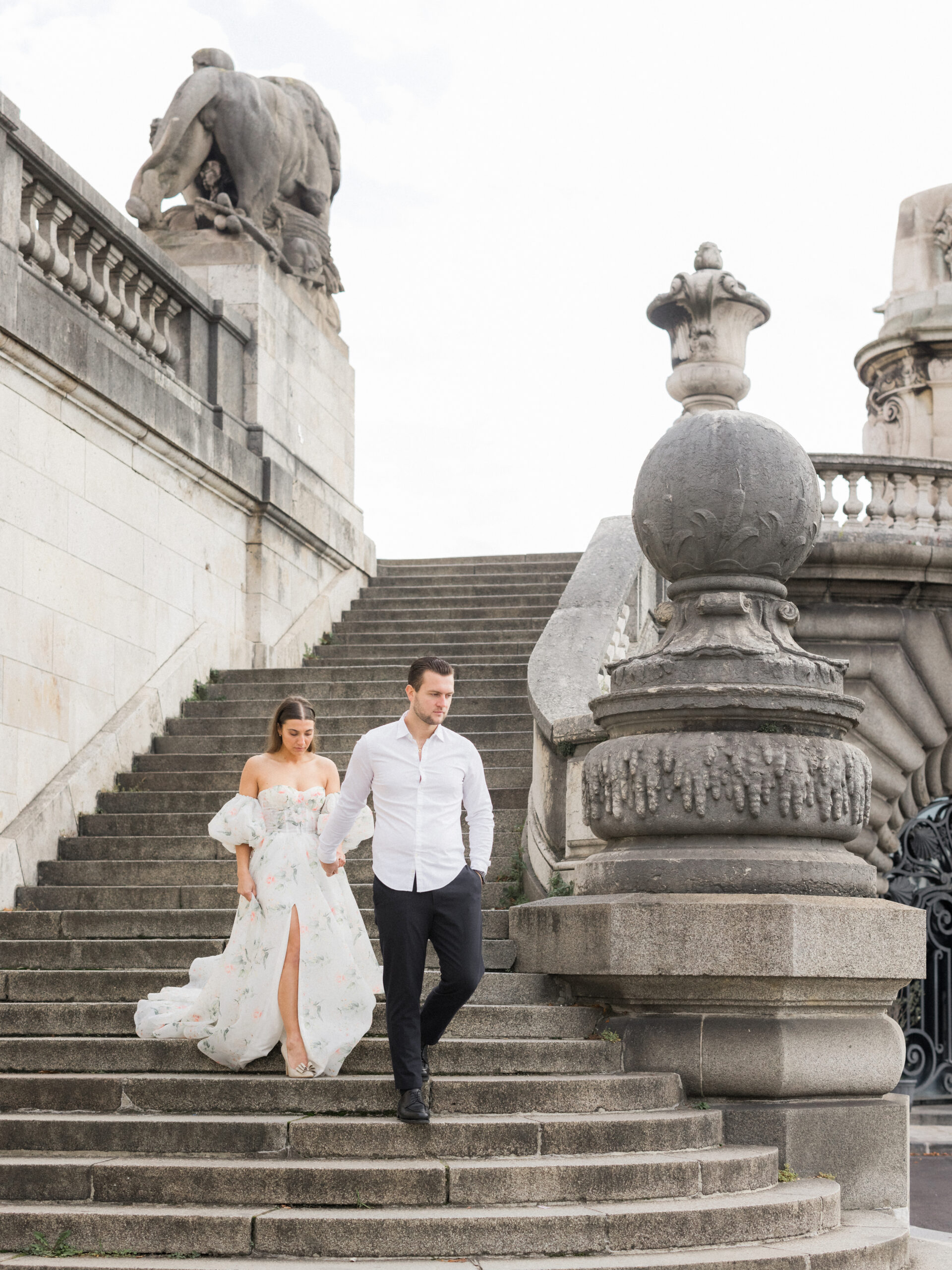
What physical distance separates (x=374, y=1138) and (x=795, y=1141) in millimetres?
1792

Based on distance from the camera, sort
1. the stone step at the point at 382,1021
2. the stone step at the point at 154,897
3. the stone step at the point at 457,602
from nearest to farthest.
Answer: the stone step at the point at 382,1021
the stone step at the point at 154,897
the stone step at the point at 457,602

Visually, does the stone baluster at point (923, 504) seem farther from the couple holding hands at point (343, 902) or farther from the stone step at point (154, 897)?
the couple holding hands at point (343, 902)

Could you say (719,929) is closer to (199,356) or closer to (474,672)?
(474,672)

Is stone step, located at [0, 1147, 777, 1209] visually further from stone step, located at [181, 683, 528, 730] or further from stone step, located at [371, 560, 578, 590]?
stone step, located at [371, 560, 578, 590]

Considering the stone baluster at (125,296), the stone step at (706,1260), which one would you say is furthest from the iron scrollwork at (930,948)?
the stone step at (706,1260)

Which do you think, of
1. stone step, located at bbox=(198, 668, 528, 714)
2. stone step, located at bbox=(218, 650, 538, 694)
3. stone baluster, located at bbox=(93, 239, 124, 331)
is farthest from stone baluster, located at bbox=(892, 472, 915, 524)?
stone baluster, located at bbox=(93, 239, 124, 331)

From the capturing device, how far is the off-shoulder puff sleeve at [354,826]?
6289 mm

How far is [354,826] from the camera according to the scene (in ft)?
20.5

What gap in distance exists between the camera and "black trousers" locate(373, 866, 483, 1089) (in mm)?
5586

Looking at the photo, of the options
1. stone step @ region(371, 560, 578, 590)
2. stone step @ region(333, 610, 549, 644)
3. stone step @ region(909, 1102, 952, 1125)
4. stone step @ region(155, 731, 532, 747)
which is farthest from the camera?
stone step @ region(371, 560, 578, 590)

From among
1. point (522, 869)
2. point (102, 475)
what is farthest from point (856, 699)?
point (102, 475)

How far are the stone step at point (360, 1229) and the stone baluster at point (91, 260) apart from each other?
733cm

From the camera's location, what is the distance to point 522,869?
8.63m

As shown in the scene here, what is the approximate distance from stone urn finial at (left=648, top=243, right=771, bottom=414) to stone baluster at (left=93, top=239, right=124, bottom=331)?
406 cm
